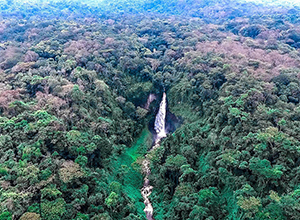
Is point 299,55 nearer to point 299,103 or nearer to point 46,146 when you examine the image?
point 299,103

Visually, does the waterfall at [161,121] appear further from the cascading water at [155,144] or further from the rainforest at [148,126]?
the rainforest at [148,126]

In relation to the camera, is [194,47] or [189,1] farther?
[189,1]

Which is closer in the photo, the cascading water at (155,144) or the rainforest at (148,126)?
the rainforest at (148,126)

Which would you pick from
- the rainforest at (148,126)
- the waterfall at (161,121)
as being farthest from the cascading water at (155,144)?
the rainforest at (148,126)

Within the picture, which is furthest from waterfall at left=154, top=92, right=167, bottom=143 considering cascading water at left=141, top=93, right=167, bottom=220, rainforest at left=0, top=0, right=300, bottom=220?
rainforest at left=0, top=0, right=300, bottom=220

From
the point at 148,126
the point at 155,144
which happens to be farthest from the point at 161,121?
the point at 155,144

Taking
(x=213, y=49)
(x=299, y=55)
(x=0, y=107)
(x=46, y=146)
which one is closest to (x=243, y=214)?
(x=46, y=146)

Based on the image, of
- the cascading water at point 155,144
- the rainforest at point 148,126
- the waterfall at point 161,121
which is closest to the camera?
the rainforest at point 148,126
